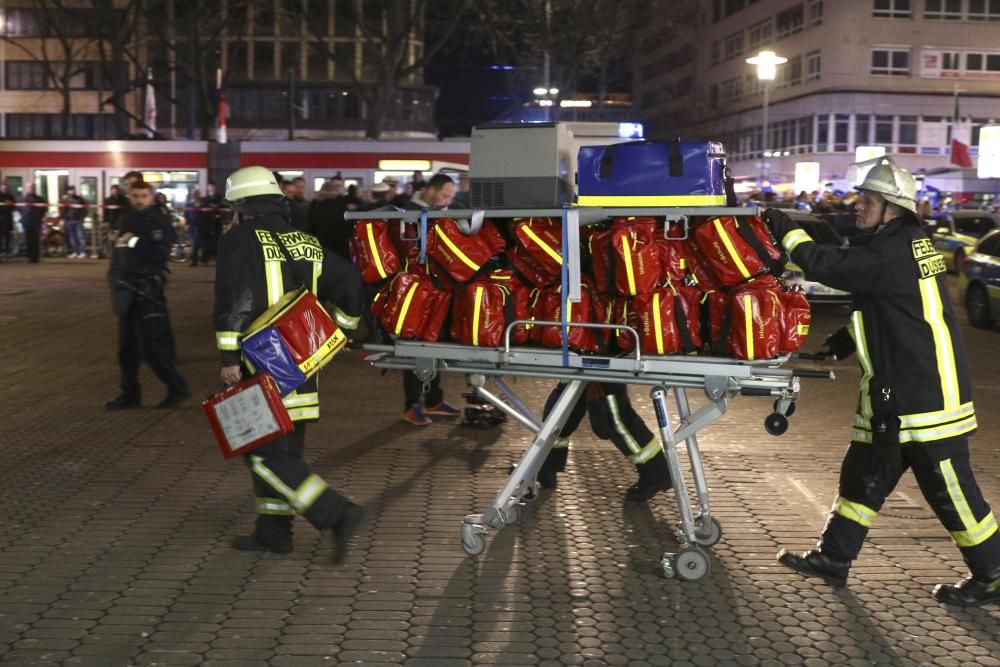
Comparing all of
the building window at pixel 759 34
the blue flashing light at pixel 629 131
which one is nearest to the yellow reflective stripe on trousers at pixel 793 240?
the blue flashing light at pixel 629 131

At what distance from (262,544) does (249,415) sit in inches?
30.5

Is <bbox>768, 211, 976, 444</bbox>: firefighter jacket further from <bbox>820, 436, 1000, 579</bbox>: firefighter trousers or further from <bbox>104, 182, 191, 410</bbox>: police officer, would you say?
<bbox>104, 182, 191, 410</bbox>: police officer

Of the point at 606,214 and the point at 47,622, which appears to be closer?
the point at 47,622

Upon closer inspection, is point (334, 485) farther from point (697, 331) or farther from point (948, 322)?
point (948, 322)

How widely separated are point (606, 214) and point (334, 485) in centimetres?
296

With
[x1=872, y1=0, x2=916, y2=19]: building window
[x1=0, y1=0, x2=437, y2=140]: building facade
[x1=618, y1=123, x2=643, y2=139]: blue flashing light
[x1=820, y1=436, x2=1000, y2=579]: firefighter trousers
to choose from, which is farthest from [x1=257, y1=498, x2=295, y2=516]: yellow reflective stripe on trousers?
[x1=0, y1=0, x2=437, y2=140]: building facade

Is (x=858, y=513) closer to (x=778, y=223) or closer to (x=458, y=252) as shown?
(x=778, y=223)

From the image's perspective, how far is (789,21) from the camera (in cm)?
7325

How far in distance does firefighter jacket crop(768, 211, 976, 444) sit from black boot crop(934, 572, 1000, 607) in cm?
67

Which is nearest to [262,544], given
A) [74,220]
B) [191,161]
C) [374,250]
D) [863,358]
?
[374,250]

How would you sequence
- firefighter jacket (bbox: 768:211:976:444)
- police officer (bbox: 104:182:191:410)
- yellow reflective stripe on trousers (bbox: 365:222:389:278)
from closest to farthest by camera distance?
firefighter jacket (bbox: 768:211:976:444) → yellow reflective stripe on trousers (bbox: 365:222:389:278) → police officer (bbox: 104:182:191:410)

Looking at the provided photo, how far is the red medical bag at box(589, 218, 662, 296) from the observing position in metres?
5.89

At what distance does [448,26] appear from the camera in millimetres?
40375

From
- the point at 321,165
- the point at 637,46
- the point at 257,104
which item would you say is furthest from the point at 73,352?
the point at 257,104
